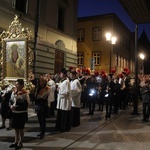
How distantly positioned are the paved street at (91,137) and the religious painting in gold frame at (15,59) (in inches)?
78.5

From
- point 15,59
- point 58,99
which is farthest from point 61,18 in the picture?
point 58,99

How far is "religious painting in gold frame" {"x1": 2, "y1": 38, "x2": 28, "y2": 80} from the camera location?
10.3 m

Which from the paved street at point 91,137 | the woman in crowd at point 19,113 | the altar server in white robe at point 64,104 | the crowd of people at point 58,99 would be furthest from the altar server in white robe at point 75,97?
the woman in crowd at point 19,113

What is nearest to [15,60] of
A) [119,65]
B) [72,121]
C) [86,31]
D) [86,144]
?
[72,121]

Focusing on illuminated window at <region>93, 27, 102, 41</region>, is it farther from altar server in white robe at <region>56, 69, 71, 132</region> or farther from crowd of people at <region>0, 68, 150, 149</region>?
altar server in white robe at <region>56, 69, 71, 132</region>

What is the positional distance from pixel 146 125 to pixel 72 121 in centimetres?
303

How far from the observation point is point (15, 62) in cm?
1058

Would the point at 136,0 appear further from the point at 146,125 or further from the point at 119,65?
the point at 119,65

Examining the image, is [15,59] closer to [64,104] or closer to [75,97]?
[75,97]

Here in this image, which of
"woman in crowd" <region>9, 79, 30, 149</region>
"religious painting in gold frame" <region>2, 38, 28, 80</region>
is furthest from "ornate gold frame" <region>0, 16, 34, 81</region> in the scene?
"woman in crowd" <region>9, 79, 30, 149</region>

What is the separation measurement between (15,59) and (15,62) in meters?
0.12

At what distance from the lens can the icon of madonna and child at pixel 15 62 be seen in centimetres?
1043

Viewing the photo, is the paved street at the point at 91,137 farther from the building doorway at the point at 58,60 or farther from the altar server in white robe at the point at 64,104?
the building doorway at the point at 58,60

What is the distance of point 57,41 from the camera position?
20.8 meters
